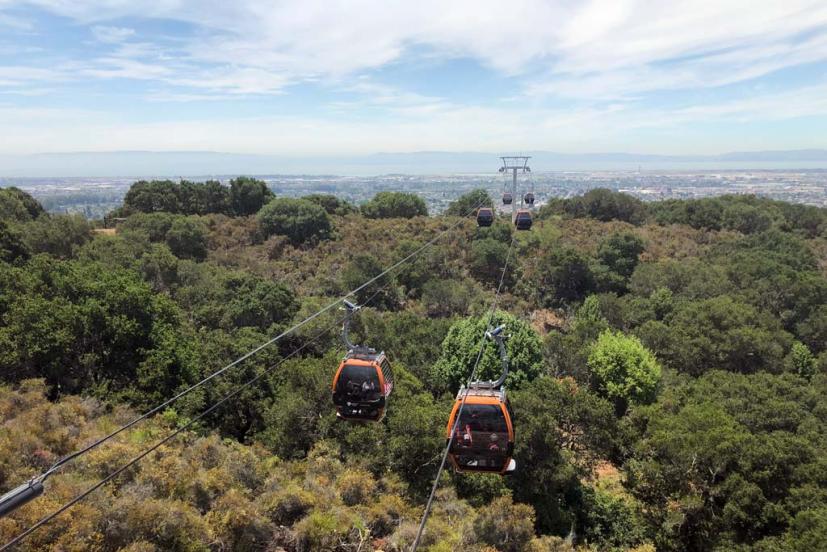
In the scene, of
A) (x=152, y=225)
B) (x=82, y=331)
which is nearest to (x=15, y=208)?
(x=152, y=225)


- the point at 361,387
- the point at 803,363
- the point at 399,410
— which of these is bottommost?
the point at 803,363

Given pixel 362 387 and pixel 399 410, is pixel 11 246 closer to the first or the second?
pixel 399 410

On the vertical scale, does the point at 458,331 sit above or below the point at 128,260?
below

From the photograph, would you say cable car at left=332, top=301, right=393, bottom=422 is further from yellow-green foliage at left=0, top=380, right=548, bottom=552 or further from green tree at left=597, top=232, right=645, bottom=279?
green tree at left=597, top=232, right=645, bottom=279

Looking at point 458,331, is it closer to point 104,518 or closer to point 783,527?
point 783,527

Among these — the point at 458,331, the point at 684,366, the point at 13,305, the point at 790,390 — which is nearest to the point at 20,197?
the point at 13,305
